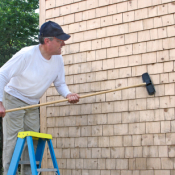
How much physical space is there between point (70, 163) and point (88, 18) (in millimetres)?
2071

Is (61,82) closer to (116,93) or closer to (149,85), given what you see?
(116,93)

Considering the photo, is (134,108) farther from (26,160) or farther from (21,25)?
(21,25)

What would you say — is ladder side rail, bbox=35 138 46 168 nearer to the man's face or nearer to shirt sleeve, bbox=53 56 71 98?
shirt sleeve, bbox=53 56 71 98

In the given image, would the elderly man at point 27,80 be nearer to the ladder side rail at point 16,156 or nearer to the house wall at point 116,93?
the ladder side rail at point 16,156

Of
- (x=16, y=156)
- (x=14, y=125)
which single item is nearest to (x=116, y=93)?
(x=14, y=125)

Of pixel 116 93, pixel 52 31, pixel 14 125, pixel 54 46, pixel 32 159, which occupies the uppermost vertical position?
pixel 52 31

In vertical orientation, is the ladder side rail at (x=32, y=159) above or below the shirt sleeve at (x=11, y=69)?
below

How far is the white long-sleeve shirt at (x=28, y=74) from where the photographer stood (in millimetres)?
3146

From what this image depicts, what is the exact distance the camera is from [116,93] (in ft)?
12.1

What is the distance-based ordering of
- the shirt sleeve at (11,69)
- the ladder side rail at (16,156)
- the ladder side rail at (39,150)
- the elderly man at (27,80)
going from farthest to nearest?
the ladder side rail at (39,150)
the elderly man at (27,80)
the shirt sleeve at (11,69)
the ladder side rail at (16,156)

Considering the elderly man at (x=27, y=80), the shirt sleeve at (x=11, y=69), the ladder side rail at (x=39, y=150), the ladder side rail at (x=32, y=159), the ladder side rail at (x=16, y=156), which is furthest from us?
the ladder side rail at (x=39, y=150)

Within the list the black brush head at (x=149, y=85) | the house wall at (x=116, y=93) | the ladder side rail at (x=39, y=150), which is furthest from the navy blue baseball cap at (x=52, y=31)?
the ladder side rail at (x=39, y=150)

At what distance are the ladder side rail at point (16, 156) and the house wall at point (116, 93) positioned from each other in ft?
3.87

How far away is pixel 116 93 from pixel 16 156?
149 centimetres
